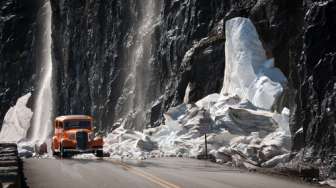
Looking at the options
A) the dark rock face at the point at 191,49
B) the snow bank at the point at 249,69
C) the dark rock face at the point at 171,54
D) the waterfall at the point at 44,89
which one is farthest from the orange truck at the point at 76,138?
the waterfall at the point at 44,89

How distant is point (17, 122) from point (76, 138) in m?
58.4

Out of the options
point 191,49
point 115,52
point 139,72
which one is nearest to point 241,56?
point 191,49

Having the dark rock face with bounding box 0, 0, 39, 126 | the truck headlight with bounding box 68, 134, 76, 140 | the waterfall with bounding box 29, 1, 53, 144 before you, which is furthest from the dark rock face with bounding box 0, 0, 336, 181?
the truck headlight with bounding box 68, 134, 76, 140

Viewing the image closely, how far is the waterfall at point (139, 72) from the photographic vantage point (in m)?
50.4

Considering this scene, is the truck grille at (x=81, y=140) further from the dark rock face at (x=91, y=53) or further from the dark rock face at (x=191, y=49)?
the dark rock face at (x=91, y=53)

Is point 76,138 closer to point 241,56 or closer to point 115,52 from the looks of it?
point 241,56

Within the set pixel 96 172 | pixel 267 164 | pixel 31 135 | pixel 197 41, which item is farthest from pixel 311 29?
pixel 31 135

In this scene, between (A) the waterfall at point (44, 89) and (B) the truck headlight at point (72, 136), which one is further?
(A) the waterfall at point (44, 89)

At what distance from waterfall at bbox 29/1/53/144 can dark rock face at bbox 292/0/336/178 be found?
208ft

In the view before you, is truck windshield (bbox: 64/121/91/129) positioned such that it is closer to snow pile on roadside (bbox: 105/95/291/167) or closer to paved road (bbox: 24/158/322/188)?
snow pile on roadside (bbox: 105/95/291/167)

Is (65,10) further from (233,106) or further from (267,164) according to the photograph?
(267,164)

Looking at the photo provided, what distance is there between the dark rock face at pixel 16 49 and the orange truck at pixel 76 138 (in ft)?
188

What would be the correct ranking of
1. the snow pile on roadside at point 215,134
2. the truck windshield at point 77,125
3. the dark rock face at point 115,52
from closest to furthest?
the snow pile on roadside at point 215,134, the truck windshield at point 77,125, the dark rock face at point 115,52

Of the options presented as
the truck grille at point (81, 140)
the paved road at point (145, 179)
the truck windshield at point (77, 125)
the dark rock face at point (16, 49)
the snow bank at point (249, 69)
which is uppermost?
the dark rock face at point (16, 49)
